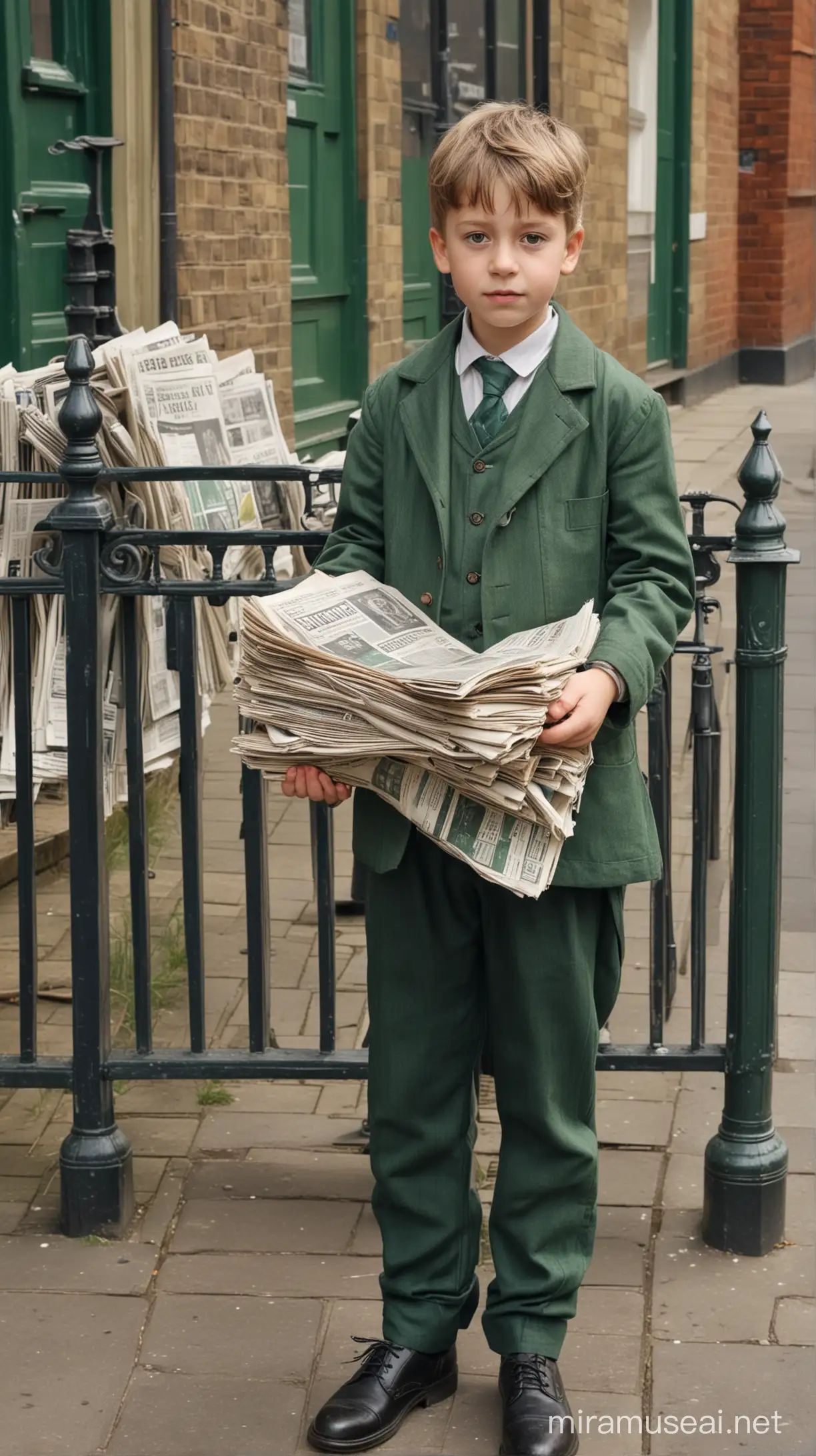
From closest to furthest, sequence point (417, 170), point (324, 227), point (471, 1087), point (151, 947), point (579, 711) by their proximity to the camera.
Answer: point (579, 711), point (471, 1087), point (151, 947), point (324, 227), point (417, 170)

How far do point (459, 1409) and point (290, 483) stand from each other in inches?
126

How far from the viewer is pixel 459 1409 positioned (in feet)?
9.27

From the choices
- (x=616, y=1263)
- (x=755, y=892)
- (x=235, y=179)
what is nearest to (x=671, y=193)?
(x=235, y=179)

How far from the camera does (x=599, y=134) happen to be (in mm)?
13070

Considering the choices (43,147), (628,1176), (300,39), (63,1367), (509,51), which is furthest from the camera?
(509,51)

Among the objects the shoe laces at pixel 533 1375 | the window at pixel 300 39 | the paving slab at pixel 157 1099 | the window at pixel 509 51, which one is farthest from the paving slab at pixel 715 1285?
the window at pixel 509 51

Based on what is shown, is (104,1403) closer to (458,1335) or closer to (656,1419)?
(458,1335)

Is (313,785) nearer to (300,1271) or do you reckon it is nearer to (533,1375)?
(533,1375)

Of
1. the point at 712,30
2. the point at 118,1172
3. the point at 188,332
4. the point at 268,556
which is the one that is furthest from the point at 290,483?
the point at 712,30

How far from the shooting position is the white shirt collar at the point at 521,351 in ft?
8.64

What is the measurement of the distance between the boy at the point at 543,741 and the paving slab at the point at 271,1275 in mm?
362

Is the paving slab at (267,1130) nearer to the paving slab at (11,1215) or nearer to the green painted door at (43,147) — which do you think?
the paving slab at (11,1215)

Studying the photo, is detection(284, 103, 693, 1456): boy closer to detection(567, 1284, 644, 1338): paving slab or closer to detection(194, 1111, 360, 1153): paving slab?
detection(567, 1284, 644, 1338): paving slab

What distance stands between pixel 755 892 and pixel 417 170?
7.72m
